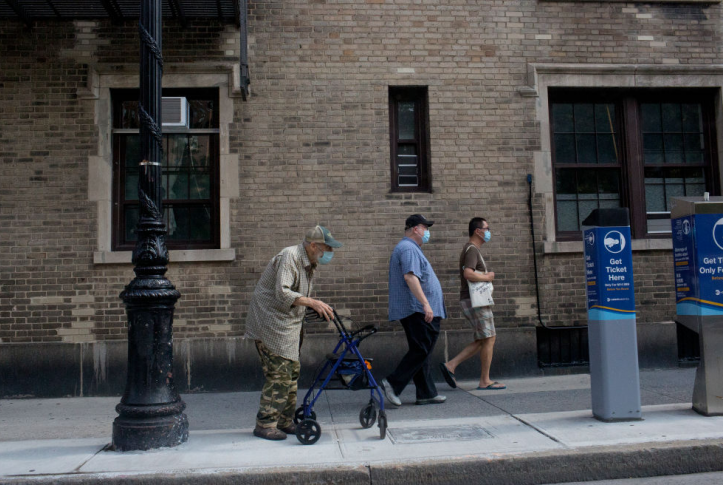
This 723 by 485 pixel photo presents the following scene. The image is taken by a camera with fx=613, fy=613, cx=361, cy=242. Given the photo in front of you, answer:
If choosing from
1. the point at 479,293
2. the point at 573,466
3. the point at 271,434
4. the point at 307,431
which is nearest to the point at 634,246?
the point at 479,293

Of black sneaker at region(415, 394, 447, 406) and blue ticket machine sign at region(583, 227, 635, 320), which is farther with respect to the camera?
black sneaker at region(415, 394, 447, 406)

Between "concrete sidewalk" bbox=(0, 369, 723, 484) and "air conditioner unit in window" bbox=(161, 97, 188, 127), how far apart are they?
3.75 meters

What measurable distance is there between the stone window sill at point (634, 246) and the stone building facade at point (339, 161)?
2cm

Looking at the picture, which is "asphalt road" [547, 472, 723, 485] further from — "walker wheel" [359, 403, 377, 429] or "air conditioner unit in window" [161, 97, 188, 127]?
"air conditioner unit in window" [161, 97, 188, 127]

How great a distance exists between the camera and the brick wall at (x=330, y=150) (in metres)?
7.96

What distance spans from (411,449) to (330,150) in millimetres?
4635

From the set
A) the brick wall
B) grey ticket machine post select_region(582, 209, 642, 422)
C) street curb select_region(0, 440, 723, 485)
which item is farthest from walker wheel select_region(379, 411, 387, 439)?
the brick wall

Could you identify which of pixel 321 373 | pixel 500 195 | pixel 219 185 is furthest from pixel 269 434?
pixel 500 195

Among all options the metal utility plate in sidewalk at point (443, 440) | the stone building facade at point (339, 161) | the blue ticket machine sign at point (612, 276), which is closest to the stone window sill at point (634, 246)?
the stone building facade at point (339, 161)

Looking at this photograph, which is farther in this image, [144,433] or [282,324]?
[282,324]

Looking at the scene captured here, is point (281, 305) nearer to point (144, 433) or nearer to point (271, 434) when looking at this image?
point (271, 434)

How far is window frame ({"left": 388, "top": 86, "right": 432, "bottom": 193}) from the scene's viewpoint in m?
8.52

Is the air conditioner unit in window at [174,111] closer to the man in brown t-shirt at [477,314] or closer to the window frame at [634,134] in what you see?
the man in brown t-shirt at [477,314]

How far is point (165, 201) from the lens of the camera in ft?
27.4
